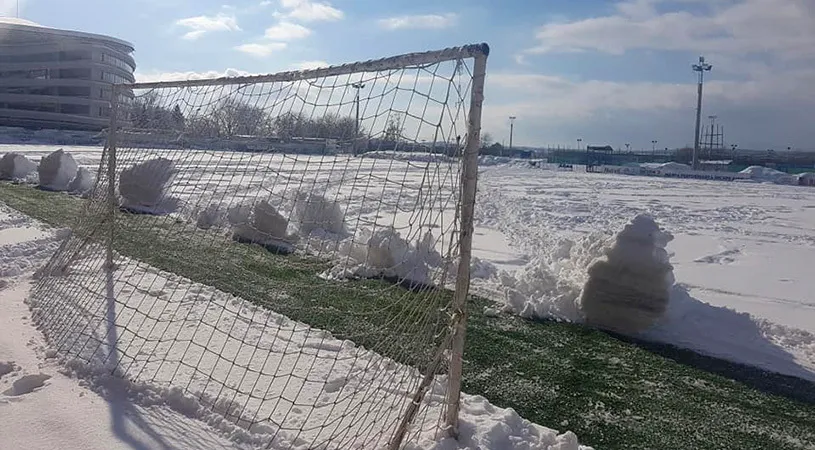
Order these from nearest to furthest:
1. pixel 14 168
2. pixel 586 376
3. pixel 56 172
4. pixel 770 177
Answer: pixel 586 376 → pixel 56 172 → pixel 14 168 → pixel 770 177

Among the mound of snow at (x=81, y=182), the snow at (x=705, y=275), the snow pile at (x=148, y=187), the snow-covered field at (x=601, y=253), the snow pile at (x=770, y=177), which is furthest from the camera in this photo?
the snow pile at (x=770, y=177)

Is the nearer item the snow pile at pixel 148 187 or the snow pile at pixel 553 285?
the snow pile at pixel 553 285

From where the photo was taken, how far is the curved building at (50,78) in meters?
67.1

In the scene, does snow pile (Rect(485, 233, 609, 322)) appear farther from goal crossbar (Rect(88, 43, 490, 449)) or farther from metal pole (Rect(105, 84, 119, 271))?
metal pole (Rect(105, 84, 119, 271))

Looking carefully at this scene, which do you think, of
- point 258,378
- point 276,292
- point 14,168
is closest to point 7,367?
point 258,378

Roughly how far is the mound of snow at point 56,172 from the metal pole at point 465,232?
53.9 ft

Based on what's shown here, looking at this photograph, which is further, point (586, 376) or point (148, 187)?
point (148, 187)

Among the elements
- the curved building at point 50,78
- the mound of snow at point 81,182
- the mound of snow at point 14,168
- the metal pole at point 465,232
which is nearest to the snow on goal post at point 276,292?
the metal pole at point 465,232

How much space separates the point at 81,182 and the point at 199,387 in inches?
573

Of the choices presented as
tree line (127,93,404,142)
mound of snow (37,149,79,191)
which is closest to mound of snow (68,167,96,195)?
mound of snow (37,149,79,191)

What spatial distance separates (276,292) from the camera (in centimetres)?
666

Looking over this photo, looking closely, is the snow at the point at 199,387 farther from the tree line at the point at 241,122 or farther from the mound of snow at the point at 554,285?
the mound of snow at the point at 554,285

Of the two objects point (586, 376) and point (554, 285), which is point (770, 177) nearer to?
point (554, 285)

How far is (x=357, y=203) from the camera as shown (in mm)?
14992
